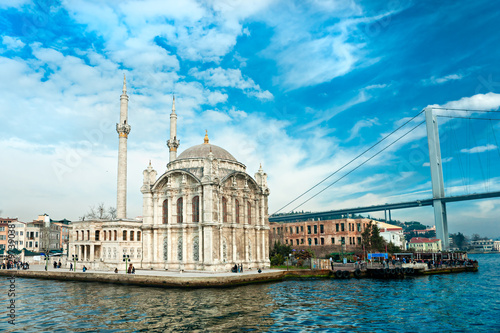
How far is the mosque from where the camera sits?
42.9 m

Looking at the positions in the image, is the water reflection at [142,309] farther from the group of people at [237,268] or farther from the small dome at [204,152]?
the small dome at [204,152]

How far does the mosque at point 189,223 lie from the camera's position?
141 ft

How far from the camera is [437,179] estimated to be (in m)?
84.0

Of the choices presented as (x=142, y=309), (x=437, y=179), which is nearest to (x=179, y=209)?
(x=142, y=309)

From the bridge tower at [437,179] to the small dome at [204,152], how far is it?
172ft

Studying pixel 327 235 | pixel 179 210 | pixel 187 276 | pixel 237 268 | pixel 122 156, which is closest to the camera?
pixel 187 276

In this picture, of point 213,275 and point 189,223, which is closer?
point 213,275

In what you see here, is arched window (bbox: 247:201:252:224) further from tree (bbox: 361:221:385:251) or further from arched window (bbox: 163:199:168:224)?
tree (bbox: 361:221:385:251)

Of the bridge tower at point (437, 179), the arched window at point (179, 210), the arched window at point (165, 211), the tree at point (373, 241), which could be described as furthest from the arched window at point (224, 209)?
the bridge tower at point (437, 179)

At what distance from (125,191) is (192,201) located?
1334 centimetres

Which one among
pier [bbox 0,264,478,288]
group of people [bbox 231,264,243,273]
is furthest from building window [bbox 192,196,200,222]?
group of people [bbox 231,264,243,273]

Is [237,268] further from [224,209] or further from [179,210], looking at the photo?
[179,210]

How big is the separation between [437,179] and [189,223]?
61.4 metres

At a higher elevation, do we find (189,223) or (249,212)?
(249,212)
